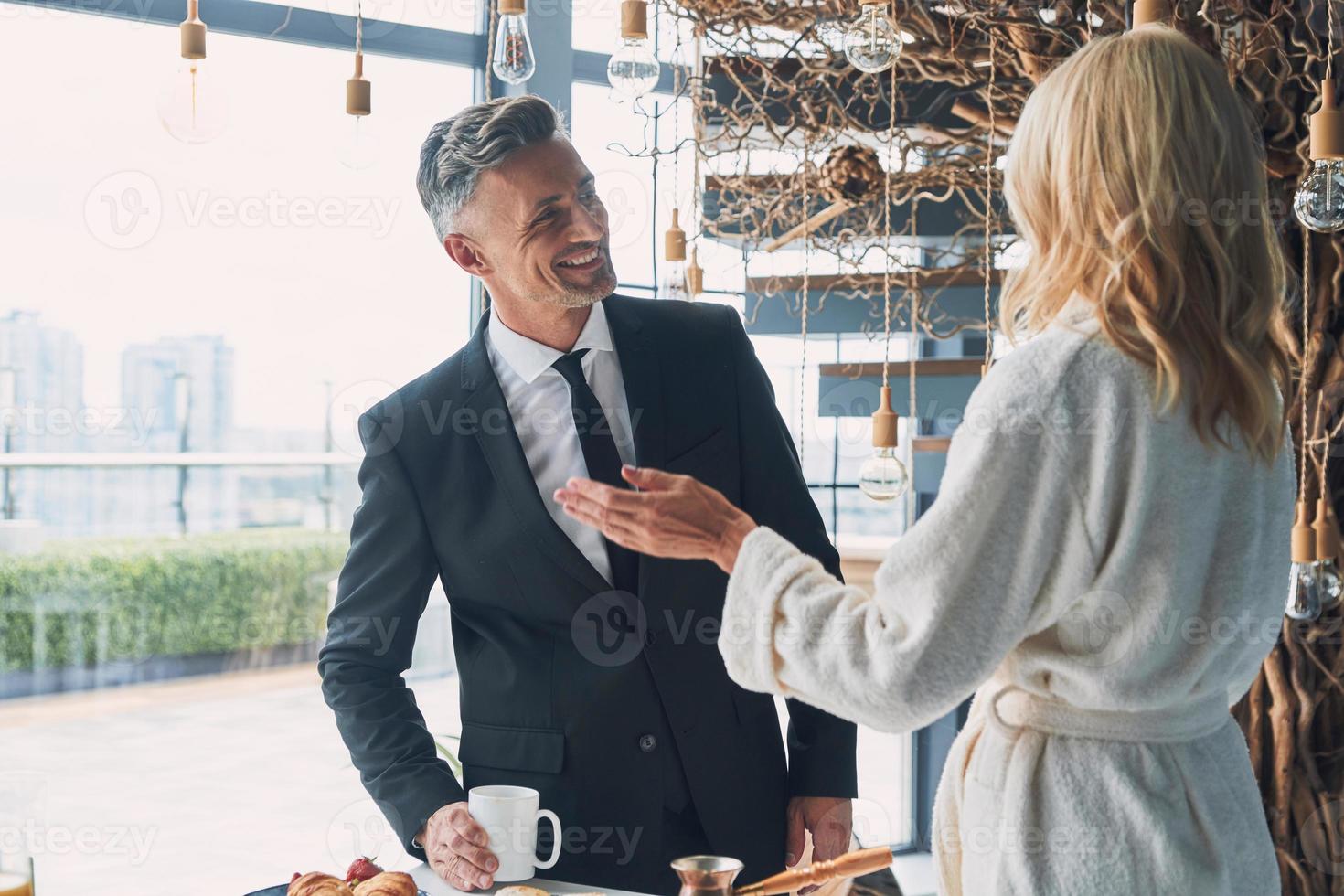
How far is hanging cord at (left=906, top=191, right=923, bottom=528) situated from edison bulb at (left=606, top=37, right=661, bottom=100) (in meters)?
1.30

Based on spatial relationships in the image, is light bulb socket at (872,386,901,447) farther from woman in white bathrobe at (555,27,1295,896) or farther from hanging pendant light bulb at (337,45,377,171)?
woman in white bathrobe at (555,27,1295,896)

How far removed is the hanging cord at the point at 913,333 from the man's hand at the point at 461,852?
2.09m

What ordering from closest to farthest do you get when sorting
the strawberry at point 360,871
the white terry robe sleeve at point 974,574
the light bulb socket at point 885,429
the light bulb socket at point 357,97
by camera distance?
the white terry robe sleeve at point 974,574 → the strawberry at point 360,871 → the light bulb socket at point 357,97 → the light bulb socket at point 885,429

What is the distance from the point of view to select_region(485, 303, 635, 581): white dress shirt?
1771 mm

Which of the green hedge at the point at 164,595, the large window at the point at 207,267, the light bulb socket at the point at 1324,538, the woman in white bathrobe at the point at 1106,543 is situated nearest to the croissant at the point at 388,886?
the woman in white bathrobe at the point at 1106,543

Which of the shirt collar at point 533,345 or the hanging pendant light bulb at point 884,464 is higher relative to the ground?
the shirt collar at point 533,345

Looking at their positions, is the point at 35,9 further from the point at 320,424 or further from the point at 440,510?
the point at 440,510

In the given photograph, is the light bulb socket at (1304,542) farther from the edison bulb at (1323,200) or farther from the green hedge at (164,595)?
the green hedge at (164,595)

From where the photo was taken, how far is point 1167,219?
1.08 metres

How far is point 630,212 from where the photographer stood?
13.5 feet

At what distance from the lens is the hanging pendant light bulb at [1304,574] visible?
2059 millimetres

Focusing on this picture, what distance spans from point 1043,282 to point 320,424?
3.13 meters

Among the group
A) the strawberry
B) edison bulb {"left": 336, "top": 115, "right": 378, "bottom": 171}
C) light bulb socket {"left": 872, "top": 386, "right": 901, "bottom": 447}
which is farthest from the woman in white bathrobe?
light bulb socket {"left": 872, "top": 386, "right": 901, "bottom": 447}

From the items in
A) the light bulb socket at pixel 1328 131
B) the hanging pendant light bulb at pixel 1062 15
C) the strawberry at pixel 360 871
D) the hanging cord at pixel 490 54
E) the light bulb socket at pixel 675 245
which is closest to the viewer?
the strawberry at pixel 360 871
